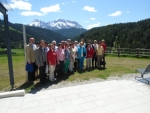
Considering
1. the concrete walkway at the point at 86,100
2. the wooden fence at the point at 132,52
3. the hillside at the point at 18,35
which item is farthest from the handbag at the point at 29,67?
the wooden fence at the point at 132,52

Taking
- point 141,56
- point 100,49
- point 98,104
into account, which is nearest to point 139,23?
point 141,56

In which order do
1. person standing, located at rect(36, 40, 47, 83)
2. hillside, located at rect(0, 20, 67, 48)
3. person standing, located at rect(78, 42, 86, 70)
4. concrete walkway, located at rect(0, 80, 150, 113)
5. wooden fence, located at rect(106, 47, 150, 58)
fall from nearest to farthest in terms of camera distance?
concrete walkway, located at rect(0, 80, 150, 113), person standing, located at rect(36, 40, 47, 83), person standing, located at rect(78, 42, 86, 70), wooden fence, located at rect(106, 47, 150, 58), hillside, located at rect(0, 20, 67, 48)

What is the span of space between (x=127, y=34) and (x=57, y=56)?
222ft

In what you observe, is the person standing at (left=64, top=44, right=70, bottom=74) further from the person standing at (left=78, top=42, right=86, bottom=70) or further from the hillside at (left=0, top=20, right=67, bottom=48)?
the hillside at (left=0, top=20, right=67, bottom=48)

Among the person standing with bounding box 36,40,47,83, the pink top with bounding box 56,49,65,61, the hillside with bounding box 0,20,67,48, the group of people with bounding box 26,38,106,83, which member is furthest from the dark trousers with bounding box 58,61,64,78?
the hillside with bounding box 0,20,67,48

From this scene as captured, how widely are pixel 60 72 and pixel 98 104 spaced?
303cm

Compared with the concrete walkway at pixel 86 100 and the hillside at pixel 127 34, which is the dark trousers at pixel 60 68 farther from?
the hillside at pixel 127 34

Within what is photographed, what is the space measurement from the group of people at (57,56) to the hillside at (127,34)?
1895 inches

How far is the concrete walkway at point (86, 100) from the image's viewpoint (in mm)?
3646

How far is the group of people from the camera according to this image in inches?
221

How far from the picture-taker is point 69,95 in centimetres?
454

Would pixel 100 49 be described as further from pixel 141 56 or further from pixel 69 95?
pixel 141 56

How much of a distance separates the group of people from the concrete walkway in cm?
123

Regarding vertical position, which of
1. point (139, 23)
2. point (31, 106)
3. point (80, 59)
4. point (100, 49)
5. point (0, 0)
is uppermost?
point (139, 23)
